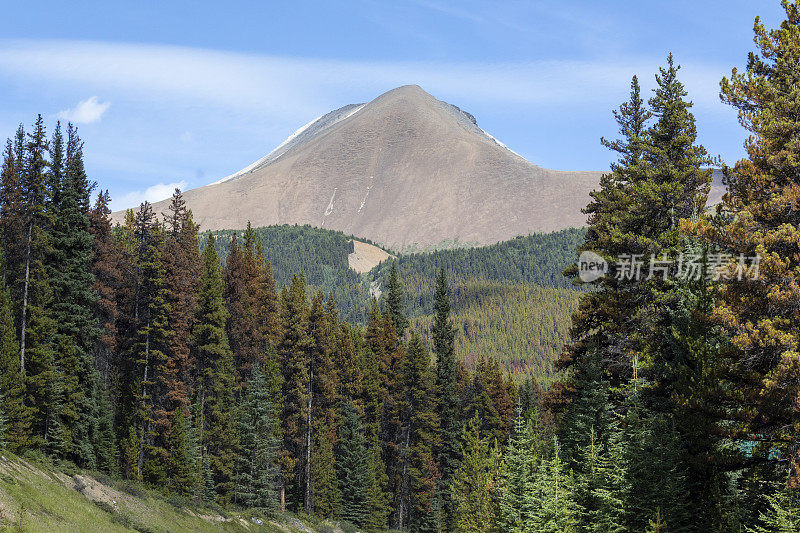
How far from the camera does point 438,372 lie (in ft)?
275

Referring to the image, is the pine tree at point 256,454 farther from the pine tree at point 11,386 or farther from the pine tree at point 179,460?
the pine tree at point 11,386

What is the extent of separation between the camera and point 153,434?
53156 millimetres

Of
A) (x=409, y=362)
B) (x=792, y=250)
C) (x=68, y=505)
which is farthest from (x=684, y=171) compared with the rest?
(x=409, y=362)

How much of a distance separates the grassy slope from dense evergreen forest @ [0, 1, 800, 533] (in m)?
3.36

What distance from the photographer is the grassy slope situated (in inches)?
1218

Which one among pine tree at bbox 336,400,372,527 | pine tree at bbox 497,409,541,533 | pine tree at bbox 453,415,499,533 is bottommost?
pine tree at bbox 336,400,372,527

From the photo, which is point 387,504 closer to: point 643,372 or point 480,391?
point 480,391

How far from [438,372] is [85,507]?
5050cm

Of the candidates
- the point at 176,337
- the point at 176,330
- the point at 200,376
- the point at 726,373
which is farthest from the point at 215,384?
the point at 726,373

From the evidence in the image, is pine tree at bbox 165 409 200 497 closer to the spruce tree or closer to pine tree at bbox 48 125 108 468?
the spruce tree

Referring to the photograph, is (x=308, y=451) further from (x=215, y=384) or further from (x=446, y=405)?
(x=446, y=405)

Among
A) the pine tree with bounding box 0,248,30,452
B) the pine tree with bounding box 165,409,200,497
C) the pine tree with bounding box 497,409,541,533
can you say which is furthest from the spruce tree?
the pine tree with bounding box 497,409,541,533

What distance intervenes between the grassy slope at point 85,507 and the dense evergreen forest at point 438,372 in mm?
3358

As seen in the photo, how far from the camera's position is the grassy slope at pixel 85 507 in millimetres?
30931
